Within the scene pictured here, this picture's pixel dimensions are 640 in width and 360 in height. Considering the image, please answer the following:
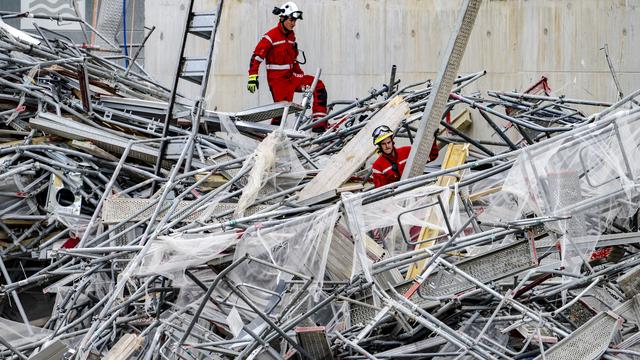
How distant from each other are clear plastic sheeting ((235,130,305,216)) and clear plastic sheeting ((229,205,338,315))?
105cm

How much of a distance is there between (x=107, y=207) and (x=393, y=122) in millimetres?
2979

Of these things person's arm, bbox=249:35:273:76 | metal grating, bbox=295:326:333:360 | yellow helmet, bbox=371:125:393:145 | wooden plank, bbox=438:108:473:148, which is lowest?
metal grating, bbox=295:326:333:360

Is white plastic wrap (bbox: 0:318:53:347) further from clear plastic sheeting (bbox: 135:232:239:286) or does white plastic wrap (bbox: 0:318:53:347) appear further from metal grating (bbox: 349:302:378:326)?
metal grating (bbox: 349:302:378:326)

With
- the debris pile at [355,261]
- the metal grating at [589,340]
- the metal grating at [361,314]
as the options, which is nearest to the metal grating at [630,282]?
the debris pile at [355,261]

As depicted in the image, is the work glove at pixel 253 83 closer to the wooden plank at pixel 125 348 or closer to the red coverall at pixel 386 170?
the red coverall at pixel 386 170

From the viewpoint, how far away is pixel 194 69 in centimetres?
1236

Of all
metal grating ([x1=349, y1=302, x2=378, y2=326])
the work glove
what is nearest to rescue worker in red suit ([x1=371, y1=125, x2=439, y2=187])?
metal grating ([x1=349, y1=302, x2=378, y2=326])

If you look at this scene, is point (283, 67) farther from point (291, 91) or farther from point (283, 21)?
point (283, 21)

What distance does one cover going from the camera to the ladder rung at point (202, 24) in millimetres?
11992

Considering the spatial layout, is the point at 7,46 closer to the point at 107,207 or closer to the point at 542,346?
the point at 107,207

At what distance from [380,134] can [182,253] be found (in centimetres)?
284

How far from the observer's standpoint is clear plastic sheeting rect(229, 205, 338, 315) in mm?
8922

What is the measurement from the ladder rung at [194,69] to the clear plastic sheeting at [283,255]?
138 inches

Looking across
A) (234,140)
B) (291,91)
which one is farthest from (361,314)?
(291,91)
